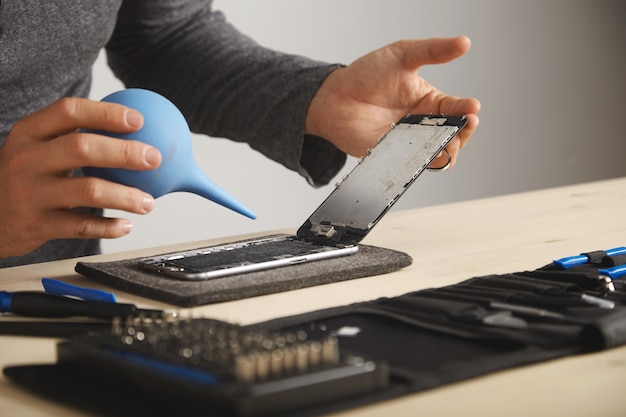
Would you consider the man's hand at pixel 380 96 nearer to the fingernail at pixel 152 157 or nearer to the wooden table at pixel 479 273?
the wooden table at pixel 479 273

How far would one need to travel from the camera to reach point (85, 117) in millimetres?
754

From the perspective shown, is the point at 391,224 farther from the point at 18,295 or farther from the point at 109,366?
the point at 109,366

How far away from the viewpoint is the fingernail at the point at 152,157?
2.44 feet

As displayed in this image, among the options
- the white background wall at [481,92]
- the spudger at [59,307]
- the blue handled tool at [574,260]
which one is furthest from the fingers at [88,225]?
the white background wall at [481,92]

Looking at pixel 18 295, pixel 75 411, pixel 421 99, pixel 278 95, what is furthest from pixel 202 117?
pixel 75 411

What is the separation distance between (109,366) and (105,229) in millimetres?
335

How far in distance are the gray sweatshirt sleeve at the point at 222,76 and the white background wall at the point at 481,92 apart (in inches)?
27.9

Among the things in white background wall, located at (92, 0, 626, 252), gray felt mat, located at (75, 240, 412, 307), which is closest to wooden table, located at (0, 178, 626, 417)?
gray felt mat, located at (75, 240, 412, 307)

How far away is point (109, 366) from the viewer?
1.58 feet

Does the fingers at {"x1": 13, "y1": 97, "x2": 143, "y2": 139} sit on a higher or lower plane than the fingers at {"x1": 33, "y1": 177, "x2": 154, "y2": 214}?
higher

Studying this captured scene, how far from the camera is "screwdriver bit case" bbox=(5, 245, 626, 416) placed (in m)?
0.44

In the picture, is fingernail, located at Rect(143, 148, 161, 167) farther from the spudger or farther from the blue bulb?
the spudger

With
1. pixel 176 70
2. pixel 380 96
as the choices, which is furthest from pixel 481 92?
pixel 380 96

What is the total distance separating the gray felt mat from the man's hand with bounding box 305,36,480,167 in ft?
0.76
